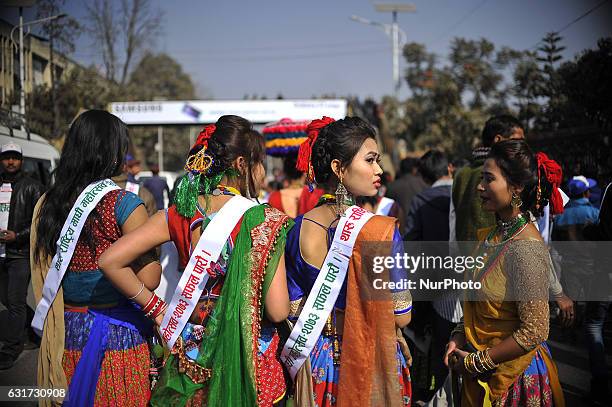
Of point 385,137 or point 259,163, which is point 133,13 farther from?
point 385,137

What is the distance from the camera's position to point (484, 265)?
240cm

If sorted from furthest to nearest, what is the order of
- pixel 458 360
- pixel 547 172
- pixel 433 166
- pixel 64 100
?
1. pixel 64 100
2. pixel 433 166
3. pixel 547 172
4. pixel 458 360

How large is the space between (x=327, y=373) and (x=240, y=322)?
Answer: 0.40 meters

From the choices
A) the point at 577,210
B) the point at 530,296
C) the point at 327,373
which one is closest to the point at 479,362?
the point at 530,296

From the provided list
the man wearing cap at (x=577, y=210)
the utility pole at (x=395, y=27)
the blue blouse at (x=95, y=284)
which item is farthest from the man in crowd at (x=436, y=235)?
the utility pole at (x=395, y=27)

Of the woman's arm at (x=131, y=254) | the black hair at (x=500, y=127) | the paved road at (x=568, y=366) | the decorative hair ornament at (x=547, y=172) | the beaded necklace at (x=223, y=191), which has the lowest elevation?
the paved road at (x=568, y=366)

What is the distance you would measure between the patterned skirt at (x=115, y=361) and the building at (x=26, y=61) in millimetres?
3716

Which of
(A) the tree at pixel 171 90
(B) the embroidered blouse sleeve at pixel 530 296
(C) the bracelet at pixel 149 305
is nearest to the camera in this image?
(B) the embroidered blouse sleeve at pixel 530 296

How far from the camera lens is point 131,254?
7.01 ft

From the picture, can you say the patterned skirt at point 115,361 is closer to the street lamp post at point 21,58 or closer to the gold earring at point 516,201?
the gold earring at point 516,201

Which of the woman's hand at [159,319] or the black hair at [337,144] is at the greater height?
the black hair at [337,144]

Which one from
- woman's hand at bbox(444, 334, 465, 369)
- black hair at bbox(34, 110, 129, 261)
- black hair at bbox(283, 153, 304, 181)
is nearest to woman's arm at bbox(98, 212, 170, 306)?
→ black hair at bbox(34, 110, 129, 261)

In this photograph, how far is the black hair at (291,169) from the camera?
15.2 feet

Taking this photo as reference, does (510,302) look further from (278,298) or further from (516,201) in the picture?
(278,298)
